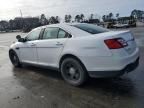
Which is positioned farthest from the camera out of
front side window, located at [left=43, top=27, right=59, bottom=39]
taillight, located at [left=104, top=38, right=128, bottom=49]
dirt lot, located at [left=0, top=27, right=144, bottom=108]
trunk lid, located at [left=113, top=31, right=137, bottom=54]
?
front side window, located at [left=43, top=27, right=59, bottom=39]

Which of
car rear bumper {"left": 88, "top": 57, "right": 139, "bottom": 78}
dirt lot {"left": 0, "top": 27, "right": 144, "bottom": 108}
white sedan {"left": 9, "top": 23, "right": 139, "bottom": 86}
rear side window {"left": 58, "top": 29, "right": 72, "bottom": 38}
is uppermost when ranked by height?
rear side window {"left": 58, "top": 29, "right": 72, "bottom": 38}

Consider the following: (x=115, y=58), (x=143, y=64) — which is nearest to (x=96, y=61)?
(x=115, y=58)

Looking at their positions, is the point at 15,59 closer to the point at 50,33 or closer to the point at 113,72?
the point at 50,33

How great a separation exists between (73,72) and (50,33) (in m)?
1.38

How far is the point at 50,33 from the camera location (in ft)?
20.2

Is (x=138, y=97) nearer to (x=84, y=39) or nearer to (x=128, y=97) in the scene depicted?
(x=128, y=97)

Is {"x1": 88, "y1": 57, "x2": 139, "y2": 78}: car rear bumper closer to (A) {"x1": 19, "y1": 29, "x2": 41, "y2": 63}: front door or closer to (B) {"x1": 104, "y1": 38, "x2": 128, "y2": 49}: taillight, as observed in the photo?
(B) {"x1": 104, "y1": 38, "x2": 128, "y2": 49}: taillight

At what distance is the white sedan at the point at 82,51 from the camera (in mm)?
4660

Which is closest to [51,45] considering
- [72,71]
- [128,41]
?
[72,71]

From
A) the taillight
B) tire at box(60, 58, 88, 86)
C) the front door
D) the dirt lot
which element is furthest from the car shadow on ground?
the taillight

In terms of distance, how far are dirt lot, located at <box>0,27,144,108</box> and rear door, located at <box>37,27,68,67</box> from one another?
576mm

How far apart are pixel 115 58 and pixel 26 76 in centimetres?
334

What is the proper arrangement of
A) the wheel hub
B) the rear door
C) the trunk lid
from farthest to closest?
the rear door, the wheel hub, the trunk lid

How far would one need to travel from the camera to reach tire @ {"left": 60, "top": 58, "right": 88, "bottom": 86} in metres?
5.20
